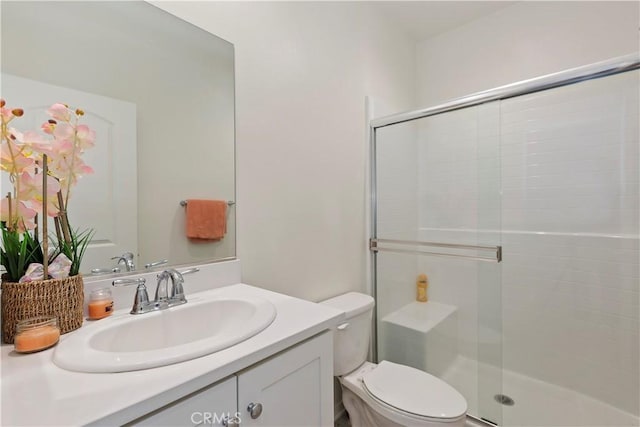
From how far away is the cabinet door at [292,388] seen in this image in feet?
2.25

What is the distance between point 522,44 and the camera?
2.02 meters

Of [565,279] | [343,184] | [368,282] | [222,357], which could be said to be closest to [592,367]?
[565,279]

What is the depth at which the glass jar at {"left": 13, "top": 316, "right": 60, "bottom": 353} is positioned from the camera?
647mm

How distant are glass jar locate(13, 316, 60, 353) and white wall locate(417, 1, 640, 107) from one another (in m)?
2.55

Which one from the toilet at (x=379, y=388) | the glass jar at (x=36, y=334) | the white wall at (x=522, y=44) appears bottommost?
the toilet at (x=379, y=388)

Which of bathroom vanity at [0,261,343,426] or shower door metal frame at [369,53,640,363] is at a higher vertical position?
shower door metal frame at [369,53,640,363]

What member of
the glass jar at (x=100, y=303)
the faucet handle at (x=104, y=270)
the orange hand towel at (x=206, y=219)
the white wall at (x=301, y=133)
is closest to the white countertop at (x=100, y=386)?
the glass jar at (x=100, y=303)

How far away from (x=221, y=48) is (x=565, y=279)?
2215 mm

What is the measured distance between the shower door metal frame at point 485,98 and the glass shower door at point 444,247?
0.05 ft

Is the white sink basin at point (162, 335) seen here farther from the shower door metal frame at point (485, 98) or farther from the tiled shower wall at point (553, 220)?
the tiled shower wall at point (553, 220)

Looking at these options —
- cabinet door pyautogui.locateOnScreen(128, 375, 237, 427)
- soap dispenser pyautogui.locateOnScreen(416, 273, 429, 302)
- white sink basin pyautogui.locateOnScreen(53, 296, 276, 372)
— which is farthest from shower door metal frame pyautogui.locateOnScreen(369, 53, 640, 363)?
cabinet door pyautogui.locateOnScreen(128, 375, 237, 427)

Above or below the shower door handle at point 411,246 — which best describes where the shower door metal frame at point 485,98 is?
above

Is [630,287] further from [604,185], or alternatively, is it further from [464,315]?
[464,315]

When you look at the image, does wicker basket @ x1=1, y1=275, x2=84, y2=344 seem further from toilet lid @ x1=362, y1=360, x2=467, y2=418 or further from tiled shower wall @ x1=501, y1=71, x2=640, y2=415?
tiled shower wall @ x1=501, y1=71, x2=640, y2=415
